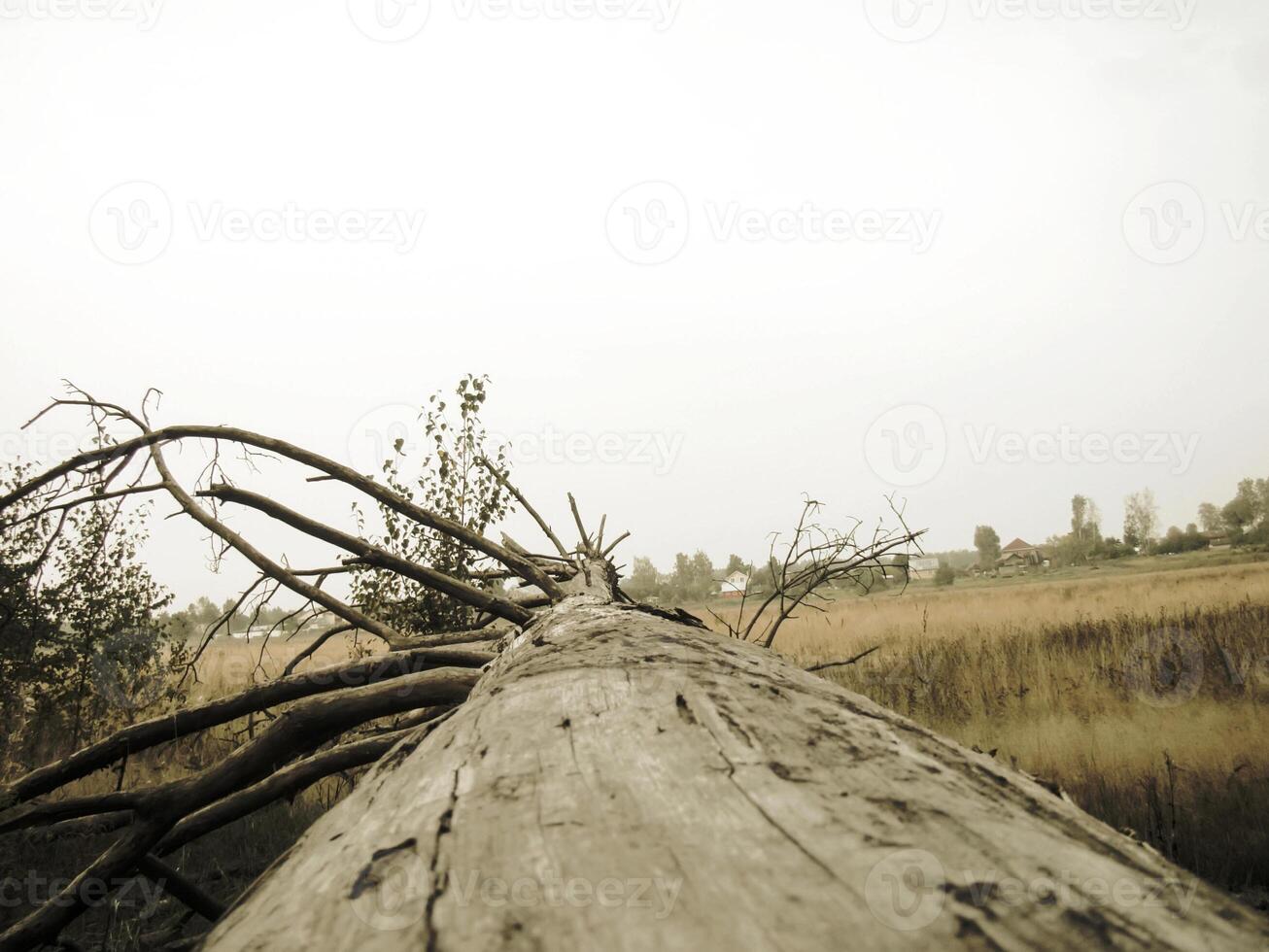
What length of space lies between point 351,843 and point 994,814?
36.2 inches

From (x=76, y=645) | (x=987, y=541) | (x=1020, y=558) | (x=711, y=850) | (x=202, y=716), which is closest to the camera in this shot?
(x=711, y=850)

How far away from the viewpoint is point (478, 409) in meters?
5.55

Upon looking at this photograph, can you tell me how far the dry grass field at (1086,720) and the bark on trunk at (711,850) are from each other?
2.13m

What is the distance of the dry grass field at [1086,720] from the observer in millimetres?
3570

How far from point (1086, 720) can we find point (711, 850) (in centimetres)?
742

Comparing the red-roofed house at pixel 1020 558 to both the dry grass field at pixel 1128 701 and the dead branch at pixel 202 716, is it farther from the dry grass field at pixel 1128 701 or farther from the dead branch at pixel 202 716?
the dead branch at pixel 202 716

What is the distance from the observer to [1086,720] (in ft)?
21.6

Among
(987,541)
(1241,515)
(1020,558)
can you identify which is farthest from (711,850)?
(987,541)

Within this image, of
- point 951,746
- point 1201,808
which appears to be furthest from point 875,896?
point 1201,808

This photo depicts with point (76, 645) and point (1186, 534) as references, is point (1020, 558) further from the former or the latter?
point (76, 645)

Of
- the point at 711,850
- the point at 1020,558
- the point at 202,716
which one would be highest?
the point at 711,850

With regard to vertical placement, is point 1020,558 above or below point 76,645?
below

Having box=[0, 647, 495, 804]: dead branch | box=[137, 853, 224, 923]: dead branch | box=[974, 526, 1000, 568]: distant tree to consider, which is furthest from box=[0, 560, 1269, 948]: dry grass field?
box=[974, 526, 1000, 568]: distant tree

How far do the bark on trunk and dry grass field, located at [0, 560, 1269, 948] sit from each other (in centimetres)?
213
